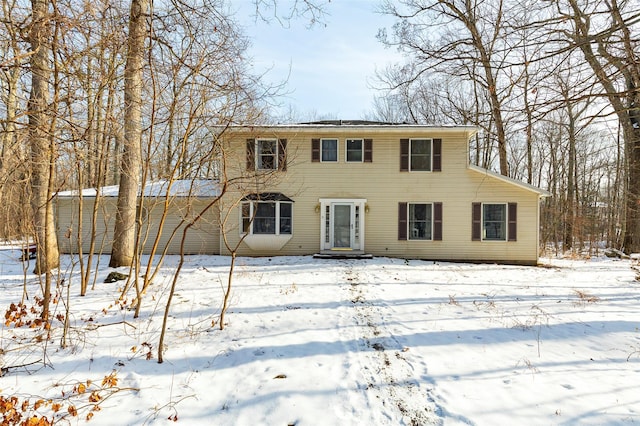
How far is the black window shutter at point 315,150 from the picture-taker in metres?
11.9

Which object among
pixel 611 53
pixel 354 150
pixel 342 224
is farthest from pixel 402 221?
pixel 611 53

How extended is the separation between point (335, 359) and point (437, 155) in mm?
9803

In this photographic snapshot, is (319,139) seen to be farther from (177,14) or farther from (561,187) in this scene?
(561,187)

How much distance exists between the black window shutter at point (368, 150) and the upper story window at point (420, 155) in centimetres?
110

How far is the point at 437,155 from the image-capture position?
38.7 ft

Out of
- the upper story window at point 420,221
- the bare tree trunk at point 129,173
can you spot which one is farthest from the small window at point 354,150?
the bare tree trunk at point 129,173

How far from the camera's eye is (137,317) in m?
4.80

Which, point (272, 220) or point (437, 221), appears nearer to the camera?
point (437, 221)

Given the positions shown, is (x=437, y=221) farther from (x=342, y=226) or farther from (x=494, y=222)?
(x=342, y=226)

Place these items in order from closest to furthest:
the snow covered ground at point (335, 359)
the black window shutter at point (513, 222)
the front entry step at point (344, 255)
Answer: the snow covered ground at point (335, 359), the front entry step at point (344, 255), the black window shutter at point (513, 222)

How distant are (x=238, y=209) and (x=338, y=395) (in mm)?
9416

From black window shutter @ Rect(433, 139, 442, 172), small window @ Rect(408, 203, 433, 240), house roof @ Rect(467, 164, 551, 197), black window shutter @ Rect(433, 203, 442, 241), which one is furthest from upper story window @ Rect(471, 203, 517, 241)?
black window shutter @ Rect(433, 139, 442, 172)

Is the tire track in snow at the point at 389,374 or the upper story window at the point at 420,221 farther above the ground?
the upper story window at the point at 420,221

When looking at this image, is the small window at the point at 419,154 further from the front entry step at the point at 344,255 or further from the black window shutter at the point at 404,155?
the front entry step at the point at 344,255
